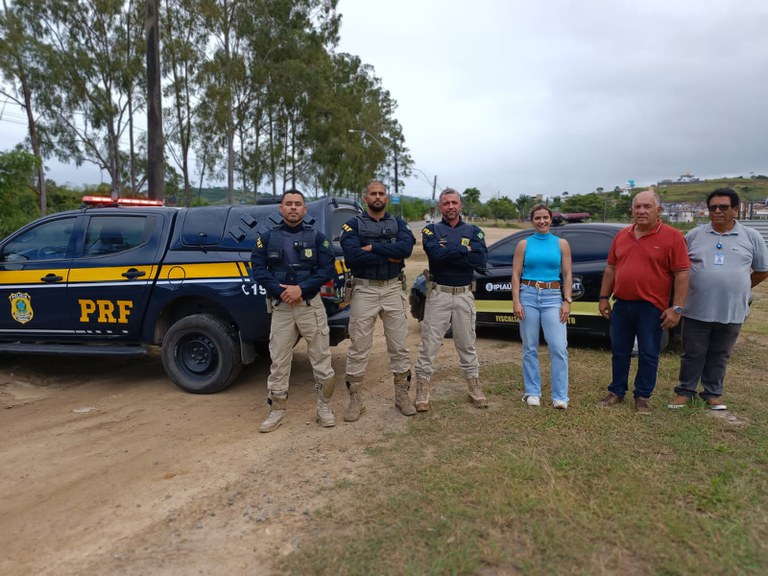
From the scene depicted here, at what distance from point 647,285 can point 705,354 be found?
31.1 inches

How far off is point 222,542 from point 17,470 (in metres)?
1.84

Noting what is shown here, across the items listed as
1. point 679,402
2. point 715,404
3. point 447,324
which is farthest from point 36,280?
point 715,404

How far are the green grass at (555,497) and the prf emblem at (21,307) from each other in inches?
152

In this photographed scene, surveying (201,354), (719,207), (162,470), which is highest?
(719,207)

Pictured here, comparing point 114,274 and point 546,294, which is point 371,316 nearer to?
point 546,294

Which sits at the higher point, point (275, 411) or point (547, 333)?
point (547, 333)

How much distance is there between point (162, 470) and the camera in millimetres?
3383

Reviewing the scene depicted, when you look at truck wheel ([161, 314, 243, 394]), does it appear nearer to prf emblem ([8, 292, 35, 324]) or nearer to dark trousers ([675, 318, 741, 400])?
prf emblem ([8, 292, 35, 324])

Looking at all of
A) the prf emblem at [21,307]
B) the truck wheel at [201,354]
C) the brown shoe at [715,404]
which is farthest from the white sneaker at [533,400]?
the prf emblem at [21,307]

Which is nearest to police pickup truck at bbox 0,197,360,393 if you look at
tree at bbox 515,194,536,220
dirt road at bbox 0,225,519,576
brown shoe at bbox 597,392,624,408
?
dirt road at bbox 0,225,519,576

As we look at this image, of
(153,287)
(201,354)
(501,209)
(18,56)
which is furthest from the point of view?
(501,209)

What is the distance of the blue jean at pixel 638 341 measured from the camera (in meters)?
3.95

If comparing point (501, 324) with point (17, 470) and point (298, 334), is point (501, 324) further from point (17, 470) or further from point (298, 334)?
point (17, 470)

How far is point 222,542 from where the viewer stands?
255 centimetres
